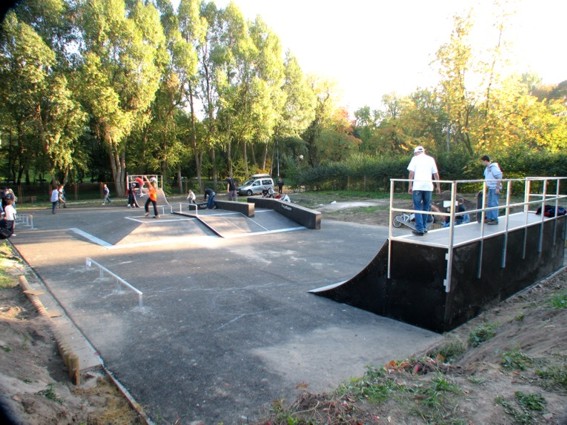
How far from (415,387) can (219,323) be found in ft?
10.4

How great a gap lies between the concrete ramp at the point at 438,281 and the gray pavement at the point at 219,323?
25 cm

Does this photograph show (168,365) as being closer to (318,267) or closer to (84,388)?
(84,388)

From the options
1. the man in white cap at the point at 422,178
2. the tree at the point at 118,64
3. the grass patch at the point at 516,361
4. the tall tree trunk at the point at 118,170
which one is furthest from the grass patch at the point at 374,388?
the tall tree trunk at the point at 118,170

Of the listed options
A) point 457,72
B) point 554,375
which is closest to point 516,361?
point 554,375

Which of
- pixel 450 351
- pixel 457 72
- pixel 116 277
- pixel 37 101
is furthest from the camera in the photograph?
pixel 37 101

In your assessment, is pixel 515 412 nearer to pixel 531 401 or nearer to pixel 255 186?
pixel 531 401

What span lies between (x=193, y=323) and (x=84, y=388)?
76.3 inches

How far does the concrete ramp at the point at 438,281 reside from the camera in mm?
5254

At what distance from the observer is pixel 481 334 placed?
4922mm

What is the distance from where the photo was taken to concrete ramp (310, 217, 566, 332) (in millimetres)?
5254

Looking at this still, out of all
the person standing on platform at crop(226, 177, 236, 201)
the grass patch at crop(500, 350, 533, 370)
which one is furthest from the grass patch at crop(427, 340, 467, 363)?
the person standing on platform at crop(226, 177, 236, 201)

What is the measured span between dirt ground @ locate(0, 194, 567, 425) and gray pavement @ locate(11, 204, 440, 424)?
368 mm

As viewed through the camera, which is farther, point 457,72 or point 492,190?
point 457,72

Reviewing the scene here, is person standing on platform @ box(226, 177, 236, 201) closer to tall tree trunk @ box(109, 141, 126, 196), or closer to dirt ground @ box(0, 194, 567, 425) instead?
tall tree trunk @ box(109, 141, 126, 196)
